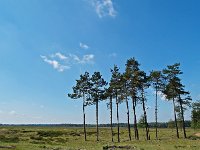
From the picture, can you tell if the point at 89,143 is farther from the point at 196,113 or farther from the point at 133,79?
the point at 196,113

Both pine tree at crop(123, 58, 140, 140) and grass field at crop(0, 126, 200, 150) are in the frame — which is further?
pine tree at crop(123, 58, 140, 140)

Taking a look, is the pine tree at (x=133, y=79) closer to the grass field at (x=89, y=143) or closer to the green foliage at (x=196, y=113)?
the grass field at (x=89, y=143)

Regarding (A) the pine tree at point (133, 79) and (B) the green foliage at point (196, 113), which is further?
(B) the green foliage at point (196, 113)

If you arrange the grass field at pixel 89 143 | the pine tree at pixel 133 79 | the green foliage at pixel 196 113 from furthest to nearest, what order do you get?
the green foliage at pixel 196 113, the pine tree at pixel 133 79, the grass field at pixel 89 143

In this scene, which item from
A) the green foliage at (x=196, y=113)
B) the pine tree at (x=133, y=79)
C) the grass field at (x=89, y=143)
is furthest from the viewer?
the green foliage at (x=196, y=113)

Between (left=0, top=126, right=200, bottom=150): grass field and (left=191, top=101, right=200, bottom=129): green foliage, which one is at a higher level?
(left=191, top=101, right=200, bottom=129): green foliage

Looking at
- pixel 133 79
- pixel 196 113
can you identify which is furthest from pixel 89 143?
pixel 196 113

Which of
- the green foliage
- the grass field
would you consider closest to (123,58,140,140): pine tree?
the grass field

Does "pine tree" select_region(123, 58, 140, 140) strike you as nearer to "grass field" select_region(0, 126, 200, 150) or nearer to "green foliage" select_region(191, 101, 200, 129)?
"grass field" select_region(0, 126, 200, 150)

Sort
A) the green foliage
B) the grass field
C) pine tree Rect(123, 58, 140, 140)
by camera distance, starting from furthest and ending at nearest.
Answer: the green foliage < pine tree Rect(123, 58, 140, 140) < the grass field

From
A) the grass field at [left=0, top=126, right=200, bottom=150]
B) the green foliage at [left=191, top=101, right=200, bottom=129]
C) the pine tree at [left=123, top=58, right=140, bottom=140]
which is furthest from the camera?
the green foliage at [left=191, top=101, right=200, bottom=129]

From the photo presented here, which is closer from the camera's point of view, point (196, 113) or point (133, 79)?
point (133, 79)

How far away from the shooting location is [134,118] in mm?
62031

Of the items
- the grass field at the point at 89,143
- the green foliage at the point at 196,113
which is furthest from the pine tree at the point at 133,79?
the green foliage at the point at 196,113
